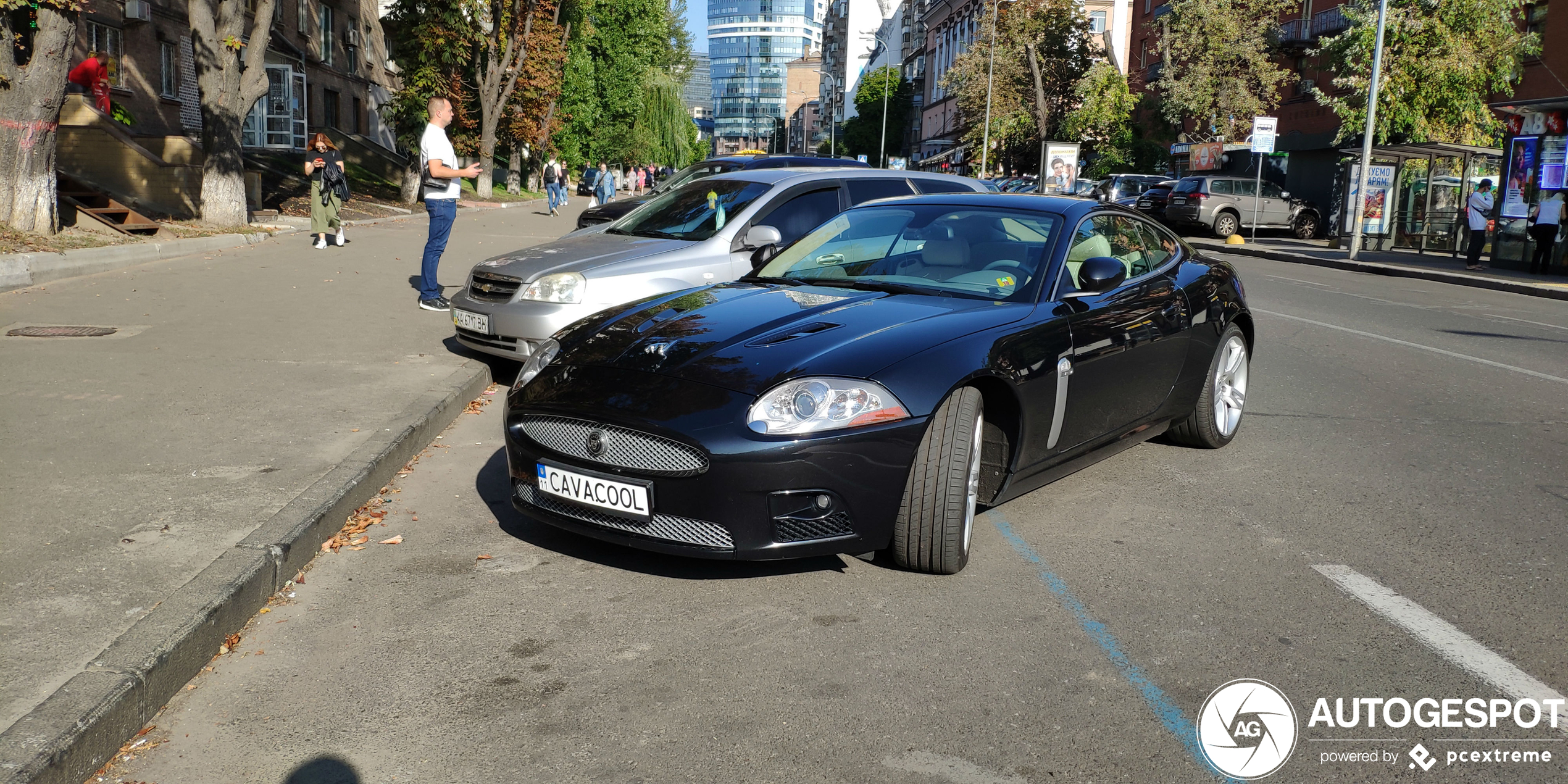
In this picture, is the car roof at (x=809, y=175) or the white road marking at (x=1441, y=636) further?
the car roof at (x=809, y=175)

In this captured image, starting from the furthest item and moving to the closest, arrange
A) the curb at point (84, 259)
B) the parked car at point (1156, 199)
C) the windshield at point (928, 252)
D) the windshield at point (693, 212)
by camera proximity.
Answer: the parked car at point (1156, 199)
the curb at point (84, 259)
the windshield at point (693, 212)
the windshield at point (928, 252)

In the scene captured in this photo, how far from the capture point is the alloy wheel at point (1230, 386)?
259 inches

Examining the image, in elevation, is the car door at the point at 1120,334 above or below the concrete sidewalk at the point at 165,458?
above

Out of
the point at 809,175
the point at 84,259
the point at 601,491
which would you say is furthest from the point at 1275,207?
the point at 601,491

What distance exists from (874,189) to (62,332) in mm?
6374

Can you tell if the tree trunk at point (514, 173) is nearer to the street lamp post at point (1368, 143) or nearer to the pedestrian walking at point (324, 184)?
the pedestrian walking at point (324, 184)

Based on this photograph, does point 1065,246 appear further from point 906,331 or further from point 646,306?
point 646,306

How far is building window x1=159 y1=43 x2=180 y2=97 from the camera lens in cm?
3098

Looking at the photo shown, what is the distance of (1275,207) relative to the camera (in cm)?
3459

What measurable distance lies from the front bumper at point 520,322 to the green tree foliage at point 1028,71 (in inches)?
2009

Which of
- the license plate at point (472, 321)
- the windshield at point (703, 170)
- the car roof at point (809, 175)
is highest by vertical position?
the windshield at point (703, 170)

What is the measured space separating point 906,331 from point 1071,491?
5.72 ft

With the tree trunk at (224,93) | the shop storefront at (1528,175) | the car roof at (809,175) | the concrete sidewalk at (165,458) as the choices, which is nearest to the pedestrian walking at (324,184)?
the tree trunk at (224,93)

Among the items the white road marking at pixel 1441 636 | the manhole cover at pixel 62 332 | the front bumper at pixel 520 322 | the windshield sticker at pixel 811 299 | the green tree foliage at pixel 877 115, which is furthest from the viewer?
the green tree foliage at pixel 877 115
